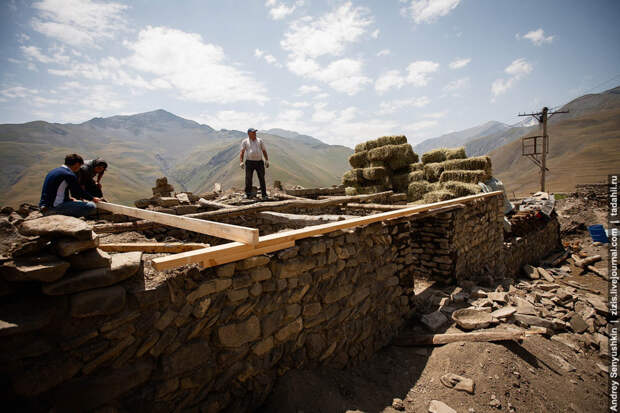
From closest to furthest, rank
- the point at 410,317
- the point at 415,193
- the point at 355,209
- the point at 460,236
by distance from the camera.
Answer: the point at 410,317
the point at 460,236
the point at 355,209
the point at 415,193

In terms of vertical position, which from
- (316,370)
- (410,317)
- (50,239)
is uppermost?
(50,239)

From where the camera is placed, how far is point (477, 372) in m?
3.17

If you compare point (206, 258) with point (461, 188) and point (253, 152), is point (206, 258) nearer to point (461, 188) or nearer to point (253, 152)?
point (253, 152)

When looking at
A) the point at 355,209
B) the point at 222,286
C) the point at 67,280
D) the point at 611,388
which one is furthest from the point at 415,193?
the point at 67,280

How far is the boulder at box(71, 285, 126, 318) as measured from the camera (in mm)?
1729

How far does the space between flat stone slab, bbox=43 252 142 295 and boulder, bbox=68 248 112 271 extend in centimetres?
4

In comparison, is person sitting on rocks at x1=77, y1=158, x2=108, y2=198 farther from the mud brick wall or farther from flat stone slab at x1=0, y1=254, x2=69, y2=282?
the mud brick wall

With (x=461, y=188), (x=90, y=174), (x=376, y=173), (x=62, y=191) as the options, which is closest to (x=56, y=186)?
(x=62, y=191)

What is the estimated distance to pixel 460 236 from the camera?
6199 mm

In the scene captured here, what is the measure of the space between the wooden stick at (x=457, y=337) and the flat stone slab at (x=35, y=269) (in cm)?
413

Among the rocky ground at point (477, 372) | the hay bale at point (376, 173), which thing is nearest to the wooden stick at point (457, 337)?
the rocky ground at point (477, 372)

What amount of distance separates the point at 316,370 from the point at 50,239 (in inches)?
110

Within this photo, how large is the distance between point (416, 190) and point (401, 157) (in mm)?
2050

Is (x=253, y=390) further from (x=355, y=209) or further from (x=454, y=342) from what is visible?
(x=355, y=209)
